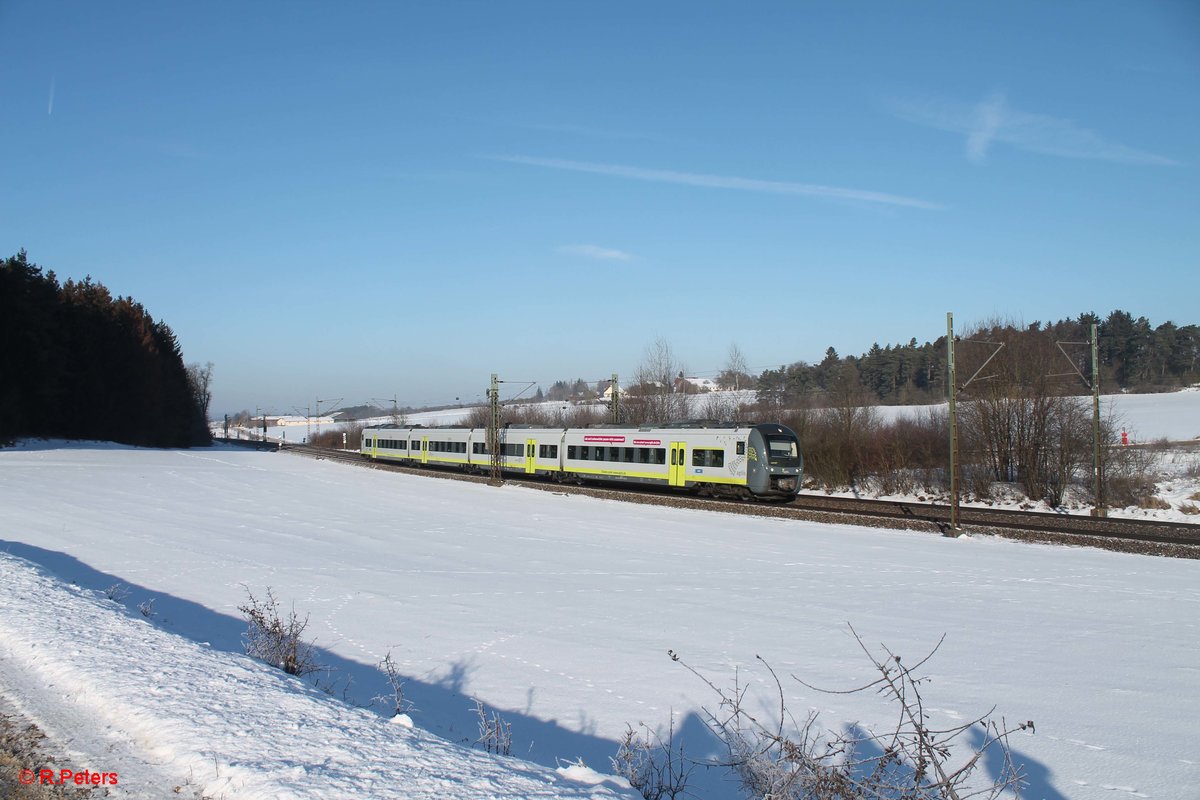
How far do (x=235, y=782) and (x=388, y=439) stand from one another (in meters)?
56.6

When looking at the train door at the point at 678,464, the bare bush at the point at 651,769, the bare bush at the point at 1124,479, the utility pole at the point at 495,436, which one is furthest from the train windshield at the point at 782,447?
the bare bush at the point at 651,769

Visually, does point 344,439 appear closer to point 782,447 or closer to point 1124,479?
point 782,447

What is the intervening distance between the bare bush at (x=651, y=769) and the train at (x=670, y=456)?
19.5 meters

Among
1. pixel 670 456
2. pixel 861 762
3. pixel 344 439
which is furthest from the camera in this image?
pixel 344 439

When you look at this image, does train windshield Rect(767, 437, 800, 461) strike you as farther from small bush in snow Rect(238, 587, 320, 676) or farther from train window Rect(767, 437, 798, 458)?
small bush in snow Rect(238, 587, 320, 676)

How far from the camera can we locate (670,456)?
93.3 ft

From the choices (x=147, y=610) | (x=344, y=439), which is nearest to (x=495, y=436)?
(x=147, y=610)

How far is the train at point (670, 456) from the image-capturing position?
25.4m

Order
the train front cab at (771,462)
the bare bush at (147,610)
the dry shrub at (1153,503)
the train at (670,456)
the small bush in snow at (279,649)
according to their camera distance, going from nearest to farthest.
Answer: the small bush in snow at (279,649) < the bare bush at (147,610) < the train front cab at (771,462) < the train at (670,456) < the dry shrub at (1153,503)

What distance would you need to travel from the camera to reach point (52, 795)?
12.8 feet

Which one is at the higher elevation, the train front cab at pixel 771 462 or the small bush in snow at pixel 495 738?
the train front cab at pixel 771 462

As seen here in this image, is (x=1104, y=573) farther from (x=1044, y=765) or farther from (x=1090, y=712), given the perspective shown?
(x=1044, y=765)

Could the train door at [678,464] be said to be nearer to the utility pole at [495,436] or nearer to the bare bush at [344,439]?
the utility pole at [495,436]

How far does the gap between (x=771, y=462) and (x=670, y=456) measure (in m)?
4.53
